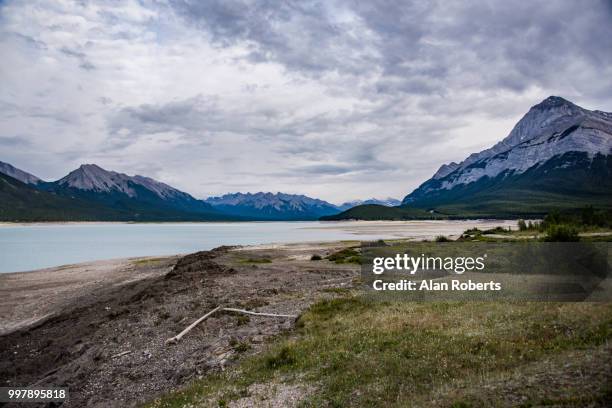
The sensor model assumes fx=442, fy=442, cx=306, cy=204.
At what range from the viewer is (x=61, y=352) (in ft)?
84.6

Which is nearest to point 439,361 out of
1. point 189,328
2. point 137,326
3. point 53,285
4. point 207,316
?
point 189,328

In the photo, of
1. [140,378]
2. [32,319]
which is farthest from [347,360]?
[32,319]

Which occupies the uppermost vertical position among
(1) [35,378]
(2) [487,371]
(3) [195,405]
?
(2) [487,371]

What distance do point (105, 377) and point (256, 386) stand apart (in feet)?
31.6

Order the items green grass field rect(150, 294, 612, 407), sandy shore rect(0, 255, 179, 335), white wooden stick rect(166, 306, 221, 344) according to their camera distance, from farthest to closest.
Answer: sandy shore rect(0, 255, 179, 335) < white wooden stick rect(166, 306, 221, 344) < green grass field rect(150, 294, 612, 407)

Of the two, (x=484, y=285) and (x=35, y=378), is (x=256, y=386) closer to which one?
(x=35, y=378)

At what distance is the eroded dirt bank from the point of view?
67.3 ft

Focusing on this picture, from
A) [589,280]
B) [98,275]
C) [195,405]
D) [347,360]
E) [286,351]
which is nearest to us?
[195,405]

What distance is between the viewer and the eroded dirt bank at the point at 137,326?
2050 cm
